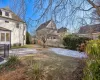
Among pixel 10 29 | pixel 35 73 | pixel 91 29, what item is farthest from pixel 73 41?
pixel 35 73

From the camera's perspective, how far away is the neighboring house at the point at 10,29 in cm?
2241

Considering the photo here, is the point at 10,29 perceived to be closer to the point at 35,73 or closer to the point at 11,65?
the point at 11,65

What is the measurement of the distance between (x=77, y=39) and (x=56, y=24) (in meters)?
11.1

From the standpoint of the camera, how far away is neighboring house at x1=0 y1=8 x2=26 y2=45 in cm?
2241

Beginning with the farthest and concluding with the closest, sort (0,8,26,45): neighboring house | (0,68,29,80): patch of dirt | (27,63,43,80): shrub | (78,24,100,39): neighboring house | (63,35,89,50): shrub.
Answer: (0,8,26,45): neighboring house
(63,35,89,50): shrub
(78,24,100,39): neighboring house
(0,68,29,80): patch of dirt
(27,63,43,80): shrub

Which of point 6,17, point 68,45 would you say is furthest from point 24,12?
point 6,17

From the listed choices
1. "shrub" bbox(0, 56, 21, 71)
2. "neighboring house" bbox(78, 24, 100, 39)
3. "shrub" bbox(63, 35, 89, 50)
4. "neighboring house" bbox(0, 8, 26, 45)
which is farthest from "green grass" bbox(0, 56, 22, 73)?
"neighboring house" bbox(0, 8, 26, 45)

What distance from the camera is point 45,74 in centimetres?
612

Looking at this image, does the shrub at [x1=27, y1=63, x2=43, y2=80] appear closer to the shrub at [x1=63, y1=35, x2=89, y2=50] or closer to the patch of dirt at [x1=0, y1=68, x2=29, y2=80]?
the patch of dirt at [x1=0, y1=68, x2=29, y2=80]

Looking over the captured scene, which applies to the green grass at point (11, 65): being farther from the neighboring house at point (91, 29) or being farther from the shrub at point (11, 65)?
the neighboring house at point (91, 29)

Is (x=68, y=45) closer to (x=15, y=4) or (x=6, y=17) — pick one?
(x=6, y=17)

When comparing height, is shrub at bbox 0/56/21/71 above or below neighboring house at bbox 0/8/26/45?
below

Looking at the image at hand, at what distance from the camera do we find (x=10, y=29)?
82.6 ft

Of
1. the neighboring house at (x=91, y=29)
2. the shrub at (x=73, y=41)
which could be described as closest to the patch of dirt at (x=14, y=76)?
the neighboring house at (x=91, y=29)
